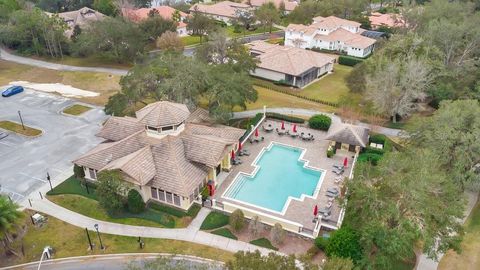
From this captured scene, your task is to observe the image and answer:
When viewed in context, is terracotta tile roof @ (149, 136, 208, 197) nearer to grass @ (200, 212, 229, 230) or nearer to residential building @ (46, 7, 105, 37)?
grass @ (200, 212, 229, 230)

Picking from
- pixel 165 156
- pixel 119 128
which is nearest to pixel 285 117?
pixel 165 156

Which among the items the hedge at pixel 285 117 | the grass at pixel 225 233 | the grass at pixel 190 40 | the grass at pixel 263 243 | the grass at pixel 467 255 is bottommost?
the grass at pixel 467 255

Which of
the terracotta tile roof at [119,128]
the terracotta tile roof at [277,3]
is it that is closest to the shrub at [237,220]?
the terracotta tile roof at [119,128]

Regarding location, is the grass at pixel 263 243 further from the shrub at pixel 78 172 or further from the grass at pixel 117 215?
the shrub at pixel 78 172

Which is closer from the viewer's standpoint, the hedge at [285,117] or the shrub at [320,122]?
the shrub at [320,122]

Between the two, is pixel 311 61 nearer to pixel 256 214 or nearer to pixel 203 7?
pixel 256 214

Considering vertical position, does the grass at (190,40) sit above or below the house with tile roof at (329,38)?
below

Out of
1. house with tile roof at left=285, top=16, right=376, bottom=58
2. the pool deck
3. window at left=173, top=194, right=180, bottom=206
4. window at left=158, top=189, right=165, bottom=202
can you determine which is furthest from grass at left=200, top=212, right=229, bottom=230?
house with tile roof at left=285, top=16, right=376, bottom=58
